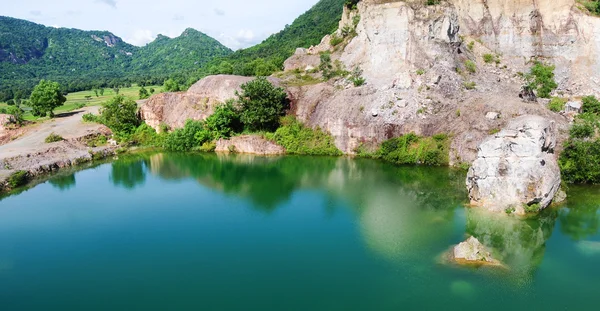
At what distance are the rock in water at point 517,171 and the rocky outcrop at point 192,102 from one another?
93.3 ft

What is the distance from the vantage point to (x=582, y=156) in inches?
1145

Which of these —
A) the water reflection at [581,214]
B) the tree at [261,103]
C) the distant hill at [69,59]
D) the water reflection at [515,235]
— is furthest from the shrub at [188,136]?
the distant hill at [69,59]

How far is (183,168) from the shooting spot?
1564 inches

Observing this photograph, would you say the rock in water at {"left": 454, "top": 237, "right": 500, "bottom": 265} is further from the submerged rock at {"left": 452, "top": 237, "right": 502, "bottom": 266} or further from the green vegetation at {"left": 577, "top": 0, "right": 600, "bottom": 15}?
the green vegetation at {"left": 577, "top": 0, "right": 600, "bottom": 15}

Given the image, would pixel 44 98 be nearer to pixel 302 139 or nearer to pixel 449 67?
pixel 302 139

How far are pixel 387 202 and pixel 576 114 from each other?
2357cm

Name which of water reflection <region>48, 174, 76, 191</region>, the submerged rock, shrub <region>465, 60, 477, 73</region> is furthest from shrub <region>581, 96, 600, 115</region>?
water reflection <region>48, 174, 76, 191</region>

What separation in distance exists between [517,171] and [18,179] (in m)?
39.1

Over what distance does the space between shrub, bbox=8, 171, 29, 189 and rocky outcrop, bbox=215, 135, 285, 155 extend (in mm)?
18290

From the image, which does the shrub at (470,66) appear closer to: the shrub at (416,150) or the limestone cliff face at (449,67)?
the limestone cliff face at (449,67)

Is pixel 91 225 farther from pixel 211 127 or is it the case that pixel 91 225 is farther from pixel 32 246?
pixel 211 127

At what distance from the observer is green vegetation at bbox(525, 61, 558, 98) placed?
43.6 m

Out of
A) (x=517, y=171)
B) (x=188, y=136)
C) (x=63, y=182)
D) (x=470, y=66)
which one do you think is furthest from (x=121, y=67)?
(x=517, y=171)

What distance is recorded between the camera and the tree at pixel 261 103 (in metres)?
42.8
